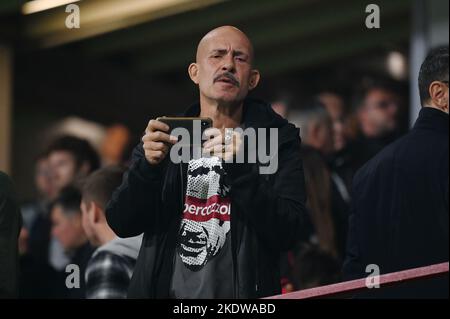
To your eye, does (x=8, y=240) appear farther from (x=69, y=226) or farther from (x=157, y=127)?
(x=69, y=226)

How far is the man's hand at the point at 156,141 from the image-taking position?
14.1 feet

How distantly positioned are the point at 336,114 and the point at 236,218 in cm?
377

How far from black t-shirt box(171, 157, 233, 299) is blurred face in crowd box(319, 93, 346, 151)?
10.0ft

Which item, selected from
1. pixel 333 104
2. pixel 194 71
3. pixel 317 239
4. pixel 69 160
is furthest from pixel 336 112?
pixel 194 71

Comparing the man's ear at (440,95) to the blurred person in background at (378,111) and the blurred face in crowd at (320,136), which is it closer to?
the blurred face in crowd at (320,136)

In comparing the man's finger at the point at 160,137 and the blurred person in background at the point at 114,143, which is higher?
the blurred person in background at the point at 114,143

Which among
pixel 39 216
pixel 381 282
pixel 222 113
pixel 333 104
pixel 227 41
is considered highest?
pixel 333 104

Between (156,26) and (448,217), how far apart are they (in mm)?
4323

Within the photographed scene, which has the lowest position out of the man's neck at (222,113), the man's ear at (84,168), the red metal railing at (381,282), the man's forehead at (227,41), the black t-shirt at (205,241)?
the red metal railing at (381,282)

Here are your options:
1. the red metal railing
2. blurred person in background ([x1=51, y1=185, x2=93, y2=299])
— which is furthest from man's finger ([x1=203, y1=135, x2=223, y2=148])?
blurred person in background ([x1=51, y1=185, x2=93, y2=299])

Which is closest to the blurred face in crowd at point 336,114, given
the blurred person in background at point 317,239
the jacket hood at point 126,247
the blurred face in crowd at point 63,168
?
the blurred person in background at point 317,239

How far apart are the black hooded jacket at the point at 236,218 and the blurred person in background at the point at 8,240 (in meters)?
0.43

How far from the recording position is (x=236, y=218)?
438 cm

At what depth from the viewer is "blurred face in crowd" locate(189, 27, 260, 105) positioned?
14.7 feet
